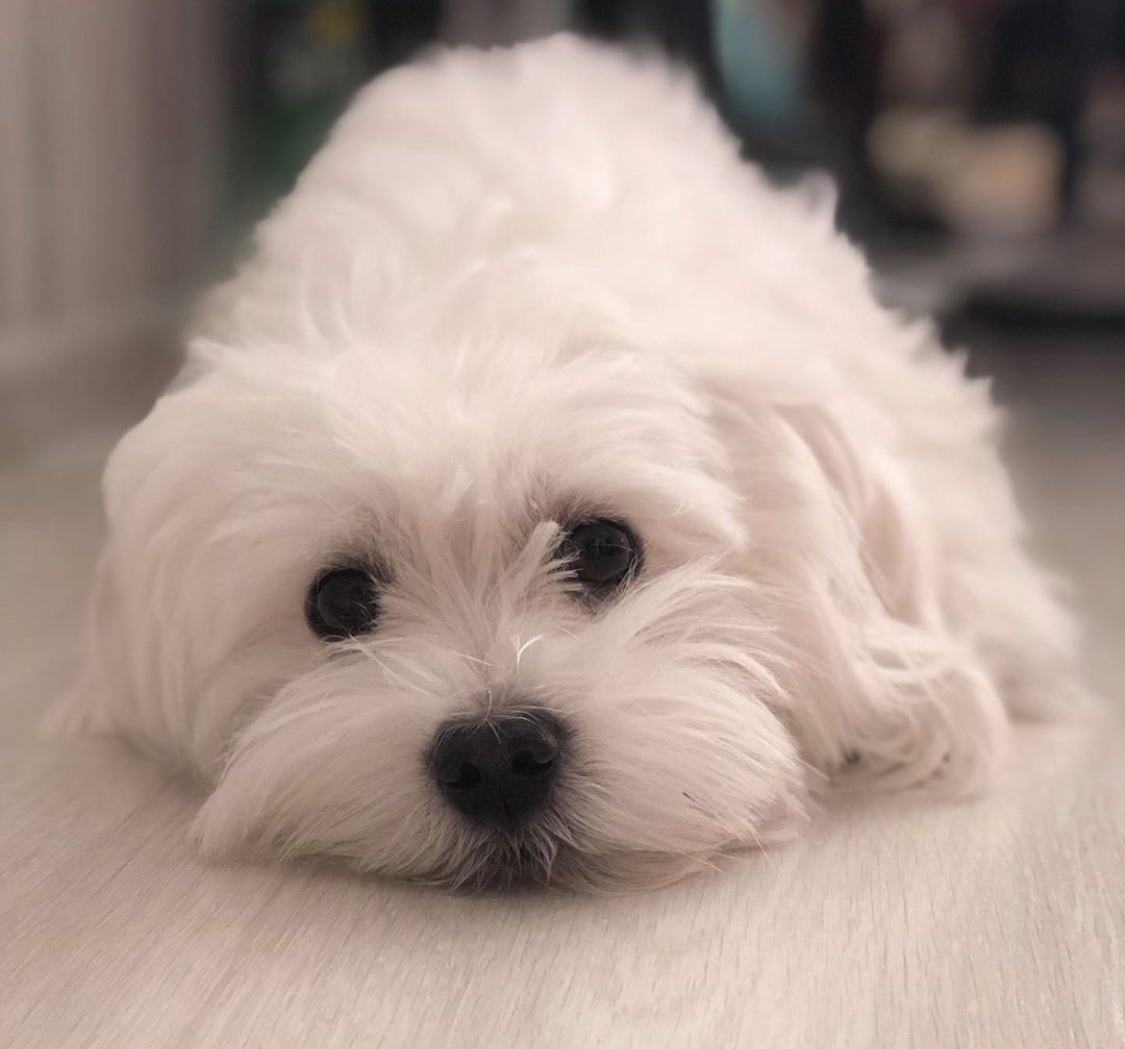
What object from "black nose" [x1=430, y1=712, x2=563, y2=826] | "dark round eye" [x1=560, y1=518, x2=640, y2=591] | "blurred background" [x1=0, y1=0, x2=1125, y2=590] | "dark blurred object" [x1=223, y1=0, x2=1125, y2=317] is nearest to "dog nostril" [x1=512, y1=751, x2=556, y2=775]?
"black nose" [x1=430, y1=712, x2=563, y2=826]

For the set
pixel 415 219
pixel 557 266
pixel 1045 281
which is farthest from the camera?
pixel 1045 281

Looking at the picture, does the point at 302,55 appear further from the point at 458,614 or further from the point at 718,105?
the point at 458,614

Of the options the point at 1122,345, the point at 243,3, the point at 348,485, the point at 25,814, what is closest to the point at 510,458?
the point at 348,485

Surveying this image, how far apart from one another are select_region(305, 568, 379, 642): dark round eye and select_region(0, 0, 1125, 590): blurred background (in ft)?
4.10

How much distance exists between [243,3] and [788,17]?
1178mm

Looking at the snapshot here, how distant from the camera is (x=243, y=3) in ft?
10.1

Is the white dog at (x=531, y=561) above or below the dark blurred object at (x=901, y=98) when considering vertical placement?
above

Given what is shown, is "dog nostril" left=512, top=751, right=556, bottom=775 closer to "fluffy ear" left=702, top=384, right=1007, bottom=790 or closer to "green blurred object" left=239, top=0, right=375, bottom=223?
"fluffy ear" left=702, top=384, right=1007, bottom=790

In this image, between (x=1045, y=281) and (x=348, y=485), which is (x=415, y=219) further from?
A: (x=1045, y=281)

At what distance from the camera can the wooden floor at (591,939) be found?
84 centimetres

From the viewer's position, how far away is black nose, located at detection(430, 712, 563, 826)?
1.00 metres

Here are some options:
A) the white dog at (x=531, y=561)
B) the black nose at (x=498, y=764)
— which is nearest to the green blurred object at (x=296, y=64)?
the white dog at (x=531, y=561)

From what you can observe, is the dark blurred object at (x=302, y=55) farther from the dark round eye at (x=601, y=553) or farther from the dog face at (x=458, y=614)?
the dark round eye at (x=601, y=553)

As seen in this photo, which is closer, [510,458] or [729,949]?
[729,949]
